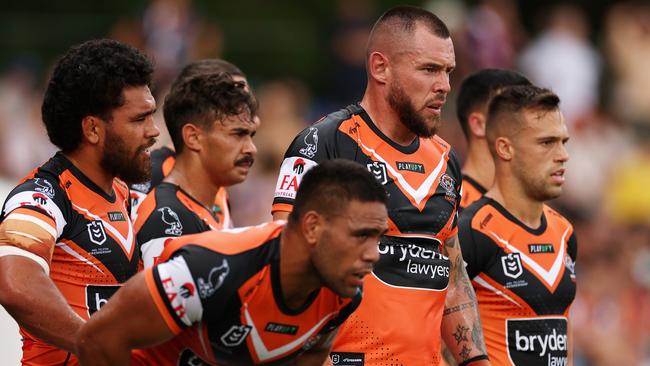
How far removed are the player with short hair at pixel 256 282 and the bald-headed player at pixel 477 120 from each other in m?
3.29

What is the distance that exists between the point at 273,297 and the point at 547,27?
1488cm

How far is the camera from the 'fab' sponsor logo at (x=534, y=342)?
319 inches

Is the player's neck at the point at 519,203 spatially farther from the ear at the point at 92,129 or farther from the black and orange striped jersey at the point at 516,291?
the ear at the point at 92,129

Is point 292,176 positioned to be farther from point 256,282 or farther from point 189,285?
point 189,285

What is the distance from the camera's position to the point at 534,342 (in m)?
8.09

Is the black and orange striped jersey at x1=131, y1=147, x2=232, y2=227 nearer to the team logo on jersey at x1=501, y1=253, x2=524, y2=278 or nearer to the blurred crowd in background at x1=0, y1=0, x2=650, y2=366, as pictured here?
the team logo on jersey at x1=501, y1=253, x2=524, y2=278

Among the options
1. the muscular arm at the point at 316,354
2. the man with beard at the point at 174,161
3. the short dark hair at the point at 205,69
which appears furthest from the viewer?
the short dark hair at the point at 205,69

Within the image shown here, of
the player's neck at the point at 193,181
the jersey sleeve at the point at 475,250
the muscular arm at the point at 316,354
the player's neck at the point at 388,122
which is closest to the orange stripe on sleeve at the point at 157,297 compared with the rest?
the muscular arm at the point at 316,354

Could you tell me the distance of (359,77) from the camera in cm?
1802

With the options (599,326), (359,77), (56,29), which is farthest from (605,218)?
(56,29)

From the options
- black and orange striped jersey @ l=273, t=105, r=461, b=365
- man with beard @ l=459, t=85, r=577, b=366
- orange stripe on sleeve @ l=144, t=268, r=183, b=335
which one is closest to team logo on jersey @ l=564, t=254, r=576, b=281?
man with beard @ l=459, t=85, r=577, b=366

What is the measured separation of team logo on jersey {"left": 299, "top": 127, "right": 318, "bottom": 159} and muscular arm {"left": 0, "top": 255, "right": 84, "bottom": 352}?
5.42ft

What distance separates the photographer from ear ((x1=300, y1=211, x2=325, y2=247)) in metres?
6.04

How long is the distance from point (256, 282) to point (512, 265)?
262 cm
